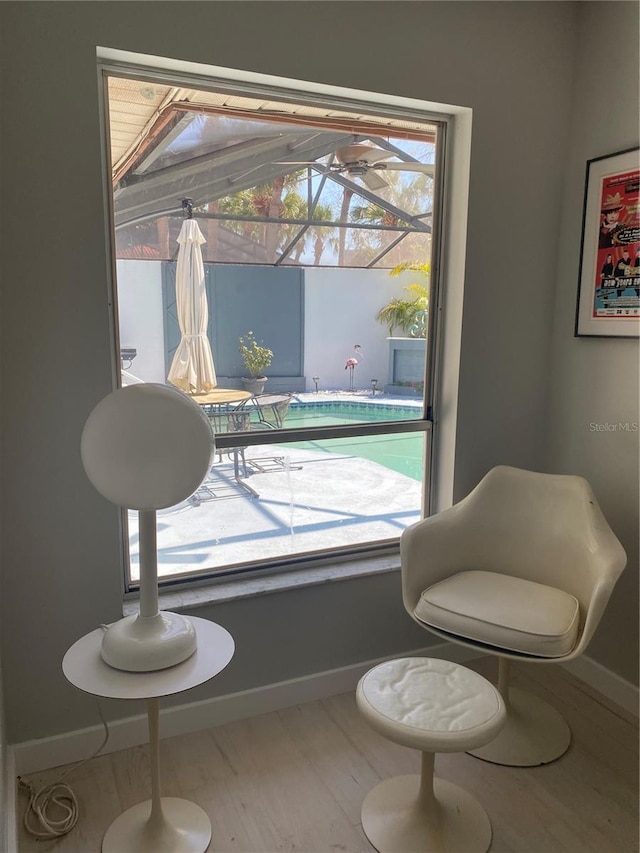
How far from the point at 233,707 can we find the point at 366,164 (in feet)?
6.53

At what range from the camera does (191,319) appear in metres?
2.11

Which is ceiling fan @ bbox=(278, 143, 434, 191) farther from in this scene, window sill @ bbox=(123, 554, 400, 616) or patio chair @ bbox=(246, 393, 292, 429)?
window sill @ bbox=(123, 554, 400, 616)

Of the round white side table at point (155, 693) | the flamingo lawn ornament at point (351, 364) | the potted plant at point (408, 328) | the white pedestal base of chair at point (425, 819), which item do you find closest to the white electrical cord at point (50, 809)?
the round white side table at point (155, 693)

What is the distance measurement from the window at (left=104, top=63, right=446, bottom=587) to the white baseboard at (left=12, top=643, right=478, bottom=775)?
44 centimetres

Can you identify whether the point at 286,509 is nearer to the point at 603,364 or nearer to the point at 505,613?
the point at 505,613

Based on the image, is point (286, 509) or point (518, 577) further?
point (286, 509)

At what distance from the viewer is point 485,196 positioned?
2.34 m

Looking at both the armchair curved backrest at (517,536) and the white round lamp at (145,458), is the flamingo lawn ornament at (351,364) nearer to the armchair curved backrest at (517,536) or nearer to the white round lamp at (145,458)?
the armchair curved backrest at (517,536)

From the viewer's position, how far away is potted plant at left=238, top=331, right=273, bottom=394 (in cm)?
221

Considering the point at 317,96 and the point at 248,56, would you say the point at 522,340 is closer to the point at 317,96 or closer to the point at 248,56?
the point at 317,96

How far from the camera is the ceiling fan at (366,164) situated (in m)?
2.26

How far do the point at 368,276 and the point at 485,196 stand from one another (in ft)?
1.70

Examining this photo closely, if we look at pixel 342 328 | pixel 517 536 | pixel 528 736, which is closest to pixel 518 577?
pixel 517 536

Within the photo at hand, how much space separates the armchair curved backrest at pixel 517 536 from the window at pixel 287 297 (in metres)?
0.33
